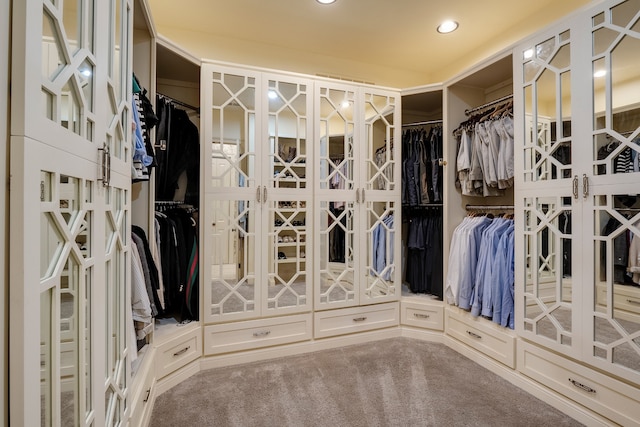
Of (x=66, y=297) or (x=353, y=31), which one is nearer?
(x=66, y=297)

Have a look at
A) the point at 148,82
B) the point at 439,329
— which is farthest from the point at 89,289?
the point at 439,329

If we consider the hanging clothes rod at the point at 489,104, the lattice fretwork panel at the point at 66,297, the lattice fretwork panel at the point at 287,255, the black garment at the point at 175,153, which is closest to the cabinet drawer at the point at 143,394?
the lattice fretwork panel at the point at 66,297

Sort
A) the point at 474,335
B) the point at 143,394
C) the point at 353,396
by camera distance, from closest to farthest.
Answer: the point at 143,394
the point at 353,396
the point at 474,335

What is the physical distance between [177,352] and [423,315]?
2.00 meters

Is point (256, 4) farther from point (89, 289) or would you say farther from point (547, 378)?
point (547, 378)

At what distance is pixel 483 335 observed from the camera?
234 centimetres

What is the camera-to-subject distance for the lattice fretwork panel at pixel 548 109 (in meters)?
1.83

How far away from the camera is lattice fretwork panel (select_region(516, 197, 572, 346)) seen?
6.02 ft

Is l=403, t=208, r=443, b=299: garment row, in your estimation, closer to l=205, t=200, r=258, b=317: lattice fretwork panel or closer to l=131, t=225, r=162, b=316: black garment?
l=205, t=200, r=258, b=317: lattice fretwork panel

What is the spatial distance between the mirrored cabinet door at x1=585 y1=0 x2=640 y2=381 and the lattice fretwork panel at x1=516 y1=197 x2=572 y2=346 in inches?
5.4

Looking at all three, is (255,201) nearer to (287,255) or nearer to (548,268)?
(287,255)

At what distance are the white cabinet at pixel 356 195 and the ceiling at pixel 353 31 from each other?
21.1 inches

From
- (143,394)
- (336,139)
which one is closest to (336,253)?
(336,139)

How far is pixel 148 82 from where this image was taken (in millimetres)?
1901
